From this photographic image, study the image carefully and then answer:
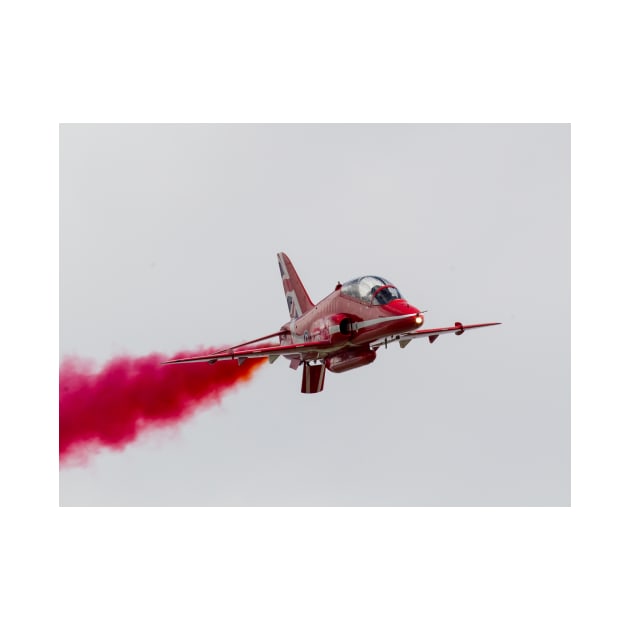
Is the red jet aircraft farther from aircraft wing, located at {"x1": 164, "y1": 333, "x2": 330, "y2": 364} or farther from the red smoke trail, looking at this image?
the red smoke trail

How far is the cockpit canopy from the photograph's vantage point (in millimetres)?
31688

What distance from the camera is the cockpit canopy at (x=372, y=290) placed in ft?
104

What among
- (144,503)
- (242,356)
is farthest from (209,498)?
(242,356)

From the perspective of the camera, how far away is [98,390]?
3869 centimetres

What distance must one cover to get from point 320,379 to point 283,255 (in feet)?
21.0

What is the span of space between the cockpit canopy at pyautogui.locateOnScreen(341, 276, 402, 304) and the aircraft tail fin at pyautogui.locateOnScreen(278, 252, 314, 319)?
4.64m

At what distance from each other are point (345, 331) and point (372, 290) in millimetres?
1737

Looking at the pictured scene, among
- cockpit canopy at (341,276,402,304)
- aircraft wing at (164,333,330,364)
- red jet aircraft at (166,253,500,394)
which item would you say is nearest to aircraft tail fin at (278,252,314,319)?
red jet aircraft at (166,253,500,394)

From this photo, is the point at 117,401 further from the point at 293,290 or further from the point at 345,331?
the point at 345,331

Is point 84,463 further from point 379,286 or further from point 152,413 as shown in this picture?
point 379,286

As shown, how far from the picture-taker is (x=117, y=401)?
38594 millimetres

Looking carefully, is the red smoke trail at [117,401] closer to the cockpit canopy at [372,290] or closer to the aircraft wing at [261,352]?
the aircraft wing at [261,352]

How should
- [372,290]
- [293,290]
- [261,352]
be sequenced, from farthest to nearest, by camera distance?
[293,290] < [261,352] < [372,290]

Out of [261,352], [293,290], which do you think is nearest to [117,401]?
[293,290]
